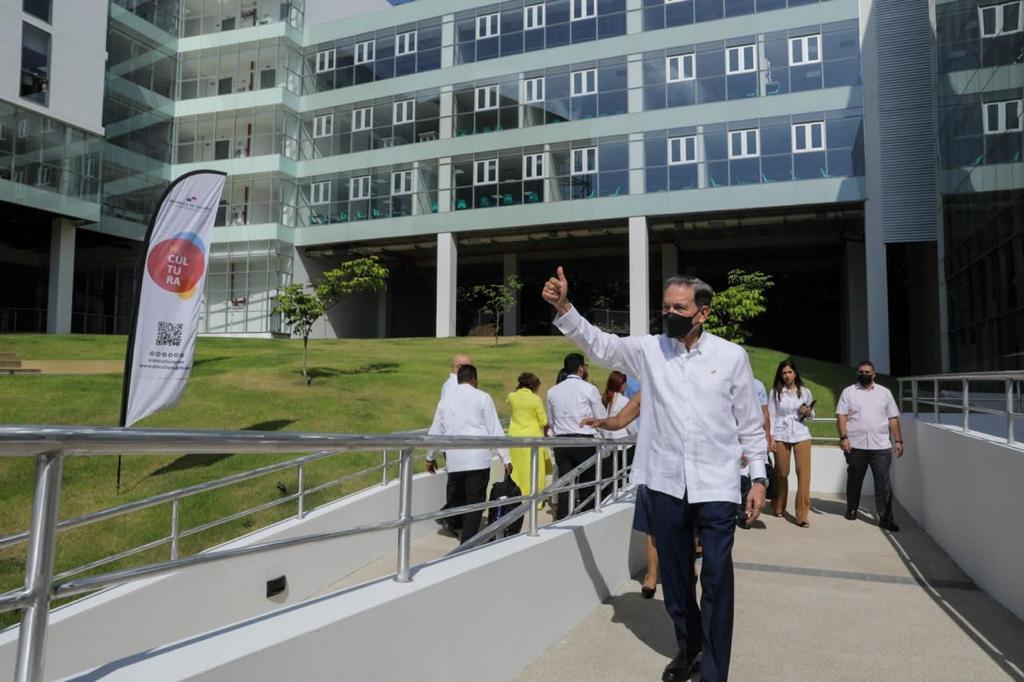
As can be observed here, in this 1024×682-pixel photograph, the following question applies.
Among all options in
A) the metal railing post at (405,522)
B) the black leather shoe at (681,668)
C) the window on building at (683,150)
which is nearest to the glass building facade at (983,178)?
the window on building at (683,150)

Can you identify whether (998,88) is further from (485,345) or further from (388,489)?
(485,345)

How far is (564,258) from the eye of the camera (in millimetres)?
37906

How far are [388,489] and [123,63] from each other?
31233 mm

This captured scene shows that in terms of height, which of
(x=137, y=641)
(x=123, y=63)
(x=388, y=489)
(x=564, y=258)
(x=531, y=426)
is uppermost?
(x=123, y=63)

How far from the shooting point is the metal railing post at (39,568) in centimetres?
→ 172

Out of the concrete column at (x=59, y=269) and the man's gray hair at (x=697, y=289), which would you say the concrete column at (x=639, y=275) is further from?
the man's gray hair at (x=697, y=289)

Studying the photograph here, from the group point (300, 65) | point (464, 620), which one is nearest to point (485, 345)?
point (300, 65)

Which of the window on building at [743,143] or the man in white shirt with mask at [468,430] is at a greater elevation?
the window on building at [743,143]

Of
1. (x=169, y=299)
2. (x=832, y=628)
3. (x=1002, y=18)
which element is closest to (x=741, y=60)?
(x=1002, y=18)

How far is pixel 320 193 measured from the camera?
34.8 meters

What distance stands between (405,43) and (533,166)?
30.0 feet

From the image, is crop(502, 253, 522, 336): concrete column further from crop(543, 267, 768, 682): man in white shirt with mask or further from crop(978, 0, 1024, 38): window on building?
crop(543, 267, 768, 682): man in white shirt with mask

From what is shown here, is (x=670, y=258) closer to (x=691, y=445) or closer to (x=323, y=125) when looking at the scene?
(x=323, y=125)

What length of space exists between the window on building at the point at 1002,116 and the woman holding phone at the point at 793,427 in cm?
998
